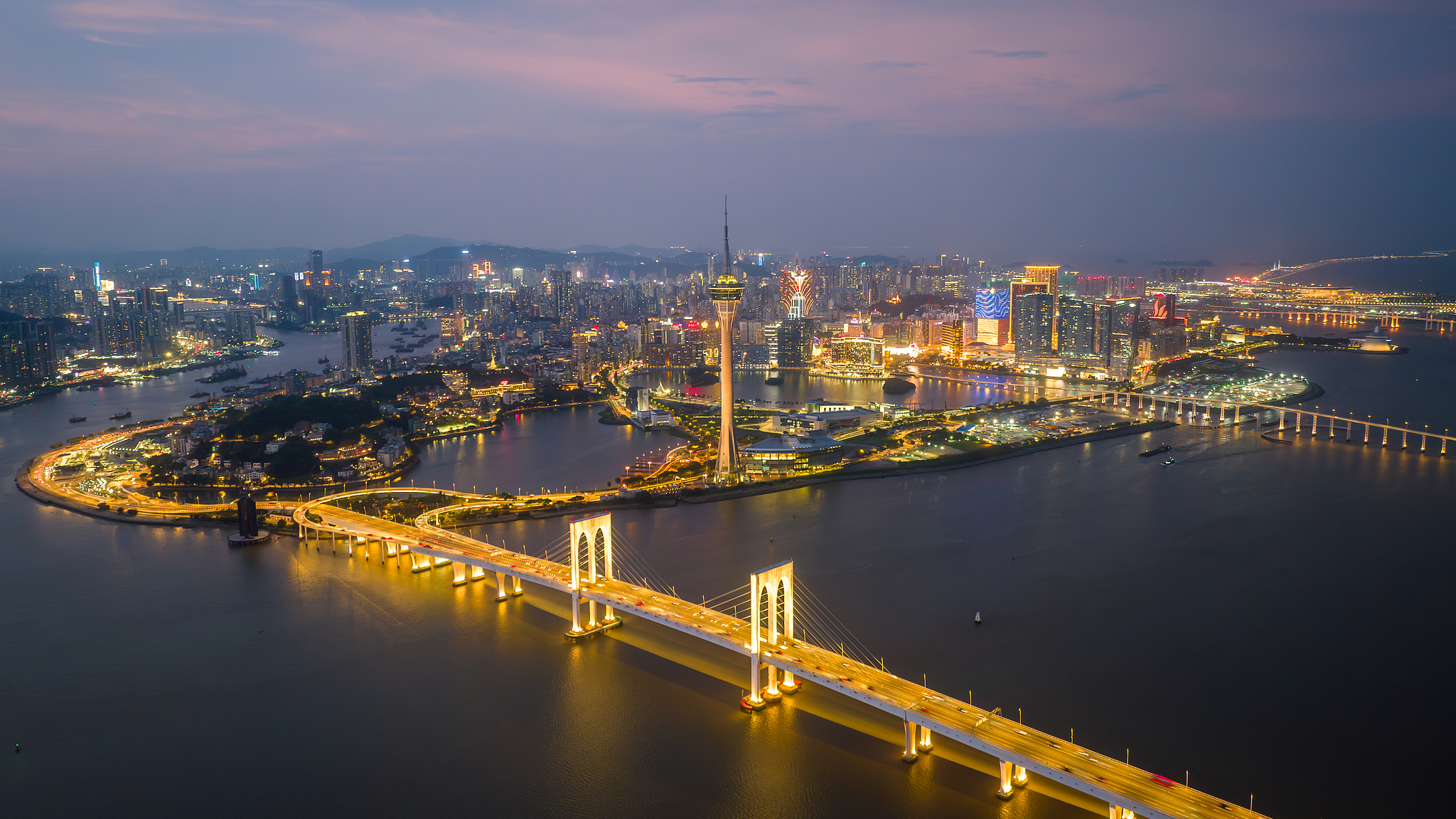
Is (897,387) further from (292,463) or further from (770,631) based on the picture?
(770,631)

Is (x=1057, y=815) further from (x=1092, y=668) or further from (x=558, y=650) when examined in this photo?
(x=558, y=650)

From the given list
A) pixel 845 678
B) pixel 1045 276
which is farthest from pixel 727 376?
pixel 1045 276

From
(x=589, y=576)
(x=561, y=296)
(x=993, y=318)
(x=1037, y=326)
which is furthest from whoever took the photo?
(x=561, y=296)

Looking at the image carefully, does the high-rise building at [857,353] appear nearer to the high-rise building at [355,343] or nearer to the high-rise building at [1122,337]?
the high-rise building at [1122,337]

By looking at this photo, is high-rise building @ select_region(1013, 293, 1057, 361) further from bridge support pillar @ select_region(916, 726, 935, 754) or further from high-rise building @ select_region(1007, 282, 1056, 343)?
bridge support pillar @ select_region(916, 726, 935, 754)

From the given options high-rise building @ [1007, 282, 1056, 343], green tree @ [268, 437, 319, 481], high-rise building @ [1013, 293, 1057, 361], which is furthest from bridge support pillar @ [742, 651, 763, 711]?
high-rise building @ [1007, 282, 1056, 343]
